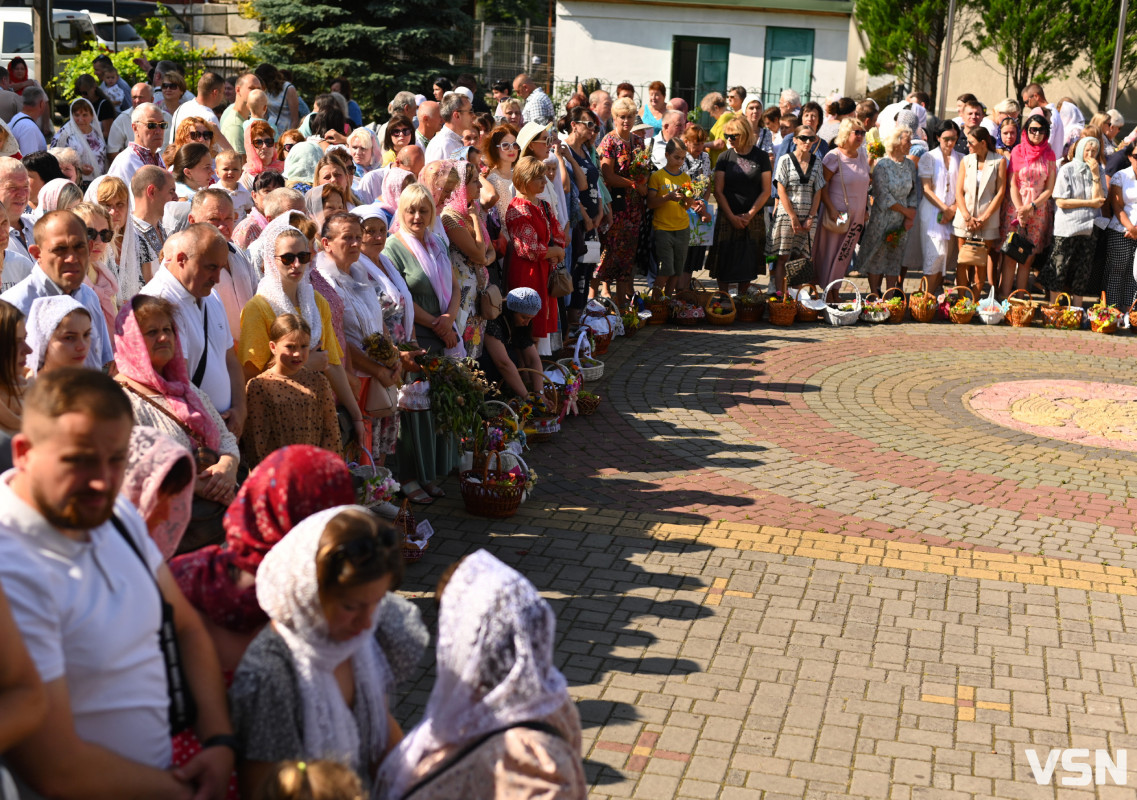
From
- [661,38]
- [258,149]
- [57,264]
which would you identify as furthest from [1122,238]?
[661,38]

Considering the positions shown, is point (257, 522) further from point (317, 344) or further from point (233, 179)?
point (233, 179)

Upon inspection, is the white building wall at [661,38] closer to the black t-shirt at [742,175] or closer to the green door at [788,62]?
the green door at [788,62]

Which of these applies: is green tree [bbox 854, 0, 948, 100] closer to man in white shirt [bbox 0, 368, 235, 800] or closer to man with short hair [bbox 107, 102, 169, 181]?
man with short hair [bbox 107, 102, 169, 181]

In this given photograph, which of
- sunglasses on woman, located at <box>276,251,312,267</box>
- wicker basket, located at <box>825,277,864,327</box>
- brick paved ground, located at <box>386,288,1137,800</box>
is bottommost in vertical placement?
brick paved ground, located at <box>386,288,1137,800</box>

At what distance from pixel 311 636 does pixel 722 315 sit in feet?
36.5

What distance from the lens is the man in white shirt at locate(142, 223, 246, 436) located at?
551 cm

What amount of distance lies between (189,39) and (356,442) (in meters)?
30.0

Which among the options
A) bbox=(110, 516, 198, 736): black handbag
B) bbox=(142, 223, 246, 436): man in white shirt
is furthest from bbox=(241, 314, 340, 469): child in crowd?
bbox=(110, 516, 198, 736): black handbag

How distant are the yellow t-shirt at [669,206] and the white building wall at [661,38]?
19.8 meters

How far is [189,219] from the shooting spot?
7.27m

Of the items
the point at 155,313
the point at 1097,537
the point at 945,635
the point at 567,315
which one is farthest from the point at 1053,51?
the point at 155,313

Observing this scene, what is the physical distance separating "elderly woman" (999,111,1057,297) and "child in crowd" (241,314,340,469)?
10.8m

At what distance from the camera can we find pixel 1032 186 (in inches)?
562

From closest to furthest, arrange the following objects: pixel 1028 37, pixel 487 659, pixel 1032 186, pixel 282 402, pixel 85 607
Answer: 1. pixel 85 607
2. pixel 487 659
3. pixel 282 402
4. pixel 1032 186
5. pixel 1028 37
